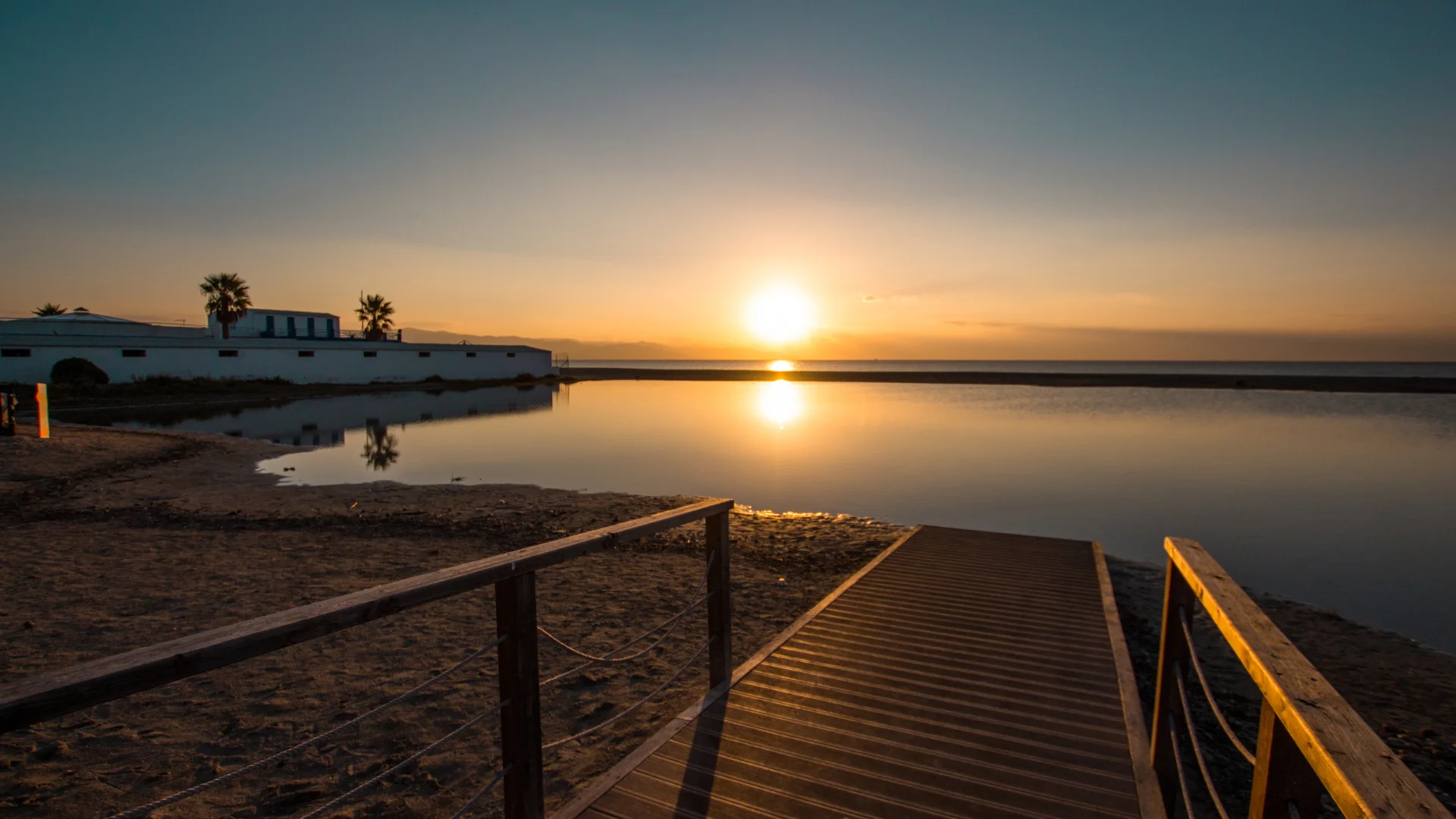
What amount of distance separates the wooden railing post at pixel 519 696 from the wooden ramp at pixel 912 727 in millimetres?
424

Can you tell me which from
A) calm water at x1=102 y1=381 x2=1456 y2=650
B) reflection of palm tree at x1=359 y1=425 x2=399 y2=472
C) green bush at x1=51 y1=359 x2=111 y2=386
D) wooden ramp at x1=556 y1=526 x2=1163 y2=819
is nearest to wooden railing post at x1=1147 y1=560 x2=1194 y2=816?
wooden ramp at x1=556 y1=526 x2=1163 y2=819

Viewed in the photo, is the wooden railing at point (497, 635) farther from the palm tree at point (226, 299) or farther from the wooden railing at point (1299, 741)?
the palm tree at point (226, 299)

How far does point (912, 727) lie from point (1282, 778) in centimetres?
251

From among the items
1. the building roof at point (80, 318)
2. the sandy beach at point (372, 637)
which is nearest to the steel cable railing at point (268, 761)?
the sandy beach at point (372, 637)

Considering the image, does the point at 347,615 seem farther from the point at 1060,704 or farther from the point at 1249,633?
the point at 1060,704

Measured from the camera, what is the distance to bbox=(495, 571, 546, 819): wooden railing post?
2725mm

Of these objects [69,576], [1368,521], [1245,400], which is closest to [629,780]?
[69,576]

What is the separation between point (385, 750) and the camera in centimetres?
455

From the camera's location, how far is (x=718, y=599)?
4.49 m

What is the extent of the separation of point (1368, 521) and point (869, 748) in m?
15.9

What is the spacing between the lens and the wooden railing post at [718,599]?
4395 mm

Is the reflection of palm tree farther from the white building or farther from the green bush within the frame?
the white building

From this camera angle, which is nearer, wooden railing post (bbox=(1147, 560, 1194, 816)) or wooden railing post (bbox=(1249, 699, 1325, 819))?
wooden railing post (bbox=(1249, 699, 1325, 819))

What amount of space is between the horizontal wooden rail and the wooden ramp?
1484 millimetres
